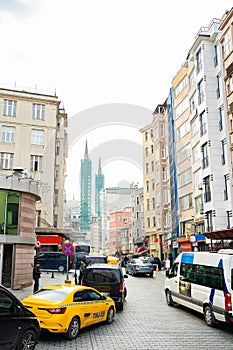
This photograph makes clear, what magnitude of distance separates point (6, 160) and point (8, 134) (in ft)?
11.9

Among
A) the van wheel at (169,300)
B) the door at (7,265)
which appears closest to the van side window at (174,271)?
the van wheel at (169,300)

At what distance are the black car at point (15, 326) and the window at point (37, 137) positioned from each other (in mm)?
40438

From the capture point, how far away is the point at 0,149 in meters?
45.1

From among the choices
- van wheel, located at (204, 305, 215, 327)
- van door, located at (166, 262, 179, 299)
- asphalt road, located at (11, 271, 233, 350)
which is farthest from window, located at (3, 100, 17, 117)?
van wheel, located at (204, 305, 215, 327)

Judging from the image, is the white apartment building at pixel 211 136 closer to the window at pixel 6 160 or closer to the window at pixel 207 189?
the window at pixel 207 189

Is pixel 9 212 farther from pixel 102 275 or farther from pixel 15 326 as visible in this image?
pixel 15 326

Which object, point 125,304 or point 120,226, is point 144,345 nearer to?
point 125,304

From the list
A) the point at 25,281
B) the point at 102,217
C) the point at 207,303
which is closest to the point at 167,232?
the point at 25,281

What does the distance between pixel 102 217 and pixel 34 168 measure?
93325 millimetres

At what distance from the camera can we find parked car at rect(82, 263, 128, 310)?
1380 centimetres

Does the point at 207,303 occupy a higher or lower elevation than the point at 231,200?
lower

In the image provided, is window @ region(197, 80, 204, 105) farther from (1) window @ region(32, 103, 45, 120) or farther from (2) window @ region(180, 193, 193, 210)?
(1) window @ region(32, 103, 45, 120)

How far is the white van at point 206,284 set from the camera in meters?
10.6

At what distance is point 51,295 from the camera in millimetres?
9867
